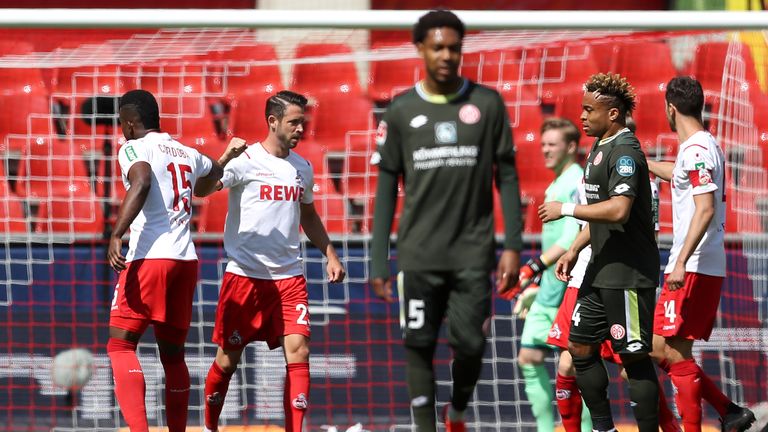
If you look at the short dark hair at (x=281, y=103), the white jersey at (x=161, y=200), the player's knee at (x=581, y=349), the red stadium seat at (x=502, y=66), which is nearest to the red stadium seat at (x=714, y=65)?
the red stadium seat at (x=502, y=66)

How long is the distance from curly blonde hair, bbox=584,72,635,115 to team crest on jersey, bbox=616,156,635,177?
1.05 feet

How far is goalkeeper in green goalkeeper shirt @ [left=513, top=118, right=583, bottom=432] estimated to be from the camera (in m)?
6.61

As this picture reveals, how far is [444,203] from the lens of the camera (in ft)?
15.5

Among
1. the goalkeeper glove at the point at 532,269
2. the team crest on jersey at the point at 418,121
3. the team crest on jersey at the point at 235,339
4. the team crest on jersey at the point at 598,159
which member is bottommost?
the team crest on jersey at the point at 235,339

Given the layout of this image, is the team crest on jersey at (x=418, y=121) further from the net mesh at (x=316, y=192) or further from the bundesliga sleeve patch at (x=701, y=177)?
the net mesh at (x=316, y=192)

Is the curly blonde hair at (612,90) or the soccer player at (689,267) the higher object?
the curly blonde hair at (612,90)

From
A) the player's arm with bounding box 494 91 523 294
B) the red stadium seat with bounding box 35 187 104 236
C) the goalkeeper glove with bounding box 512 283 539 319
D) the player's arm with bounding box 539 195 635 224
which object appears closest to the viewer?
the player's arm with bounding box 494 91 523 294

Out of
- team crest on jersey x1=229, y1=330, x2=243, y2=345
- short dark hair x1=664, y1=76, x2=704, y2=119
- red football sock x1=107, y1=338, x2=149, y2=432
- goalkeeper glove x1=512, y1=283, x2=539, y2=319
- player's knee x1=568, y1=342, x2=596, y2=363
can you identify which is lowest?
red football sock x1=107, y1=338, x2=149, y2=432

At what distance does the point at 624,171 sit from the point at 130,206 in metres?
2.42

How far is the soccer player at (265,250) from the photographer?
6.21m

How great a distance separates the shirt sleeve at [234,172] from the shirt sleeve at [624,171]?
2053 millimetres

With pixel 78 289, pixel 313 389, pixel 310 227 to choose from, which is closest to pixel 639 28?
pixel 310 227

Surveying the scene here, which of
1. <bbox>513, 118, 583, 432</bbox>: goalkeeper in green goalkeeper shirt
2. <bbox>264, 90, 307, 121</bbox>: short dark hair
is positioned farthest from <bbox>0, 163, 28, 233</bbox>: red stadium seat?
<bbox>513, 118, 583, 432</bbox>: goalkeeper in green goalkeeper shirt

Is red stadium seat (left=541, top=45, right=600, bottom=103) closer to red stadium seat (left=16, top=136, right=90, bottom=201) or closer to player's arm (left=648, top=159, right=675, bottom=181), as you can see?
player's arm (left=648, top=159, right=675, bottom=181)
